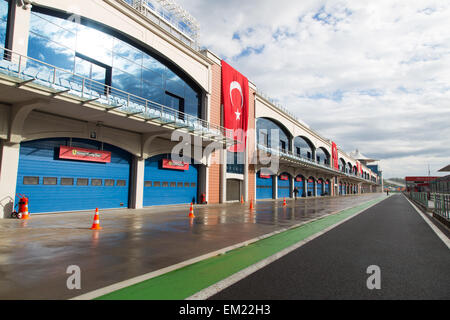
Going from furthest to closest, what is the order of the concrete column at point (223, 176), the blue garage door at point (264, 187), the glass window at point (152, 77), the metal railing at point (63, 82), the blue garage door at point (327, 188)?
the blue garage door at point (327, 188) < the blue garage door at point (264, 187) < the concrete column at point (223, 176) < the glass window at point (152, 77) < the metal railing at point (63, 82)

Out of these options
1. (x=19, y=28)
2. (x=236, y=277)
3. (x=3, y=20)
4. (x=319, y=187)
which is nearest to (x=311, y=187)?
(x=319, y=187)

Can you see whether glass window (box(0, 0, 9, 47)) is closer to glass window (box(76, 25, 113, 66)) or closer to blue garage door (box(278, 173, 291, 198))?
glass window (box(76, 25, 113, 66))

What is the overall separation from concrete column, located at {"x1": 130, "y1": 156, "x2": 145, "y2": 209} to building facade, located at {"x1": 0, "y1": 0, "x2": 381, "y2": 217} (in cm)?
7

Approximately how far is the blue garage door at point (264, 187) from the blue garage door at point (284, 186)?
Answer: 2.73 metres

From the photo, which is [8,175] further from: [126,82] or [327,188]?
[327,188]

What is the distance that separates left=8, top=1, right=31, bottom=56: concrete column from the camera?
1171cm

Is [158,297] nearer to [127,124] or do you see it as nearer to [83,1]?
[127,124]

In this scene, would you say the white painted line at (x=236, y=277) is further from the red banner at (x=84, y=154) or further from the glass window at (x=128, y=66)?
the glass window at (x=128, y=66)

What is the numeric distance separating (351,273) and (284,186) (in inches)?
1413

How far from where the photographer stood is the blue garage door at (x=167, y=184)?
19.1m

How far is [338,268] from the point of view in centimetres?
508

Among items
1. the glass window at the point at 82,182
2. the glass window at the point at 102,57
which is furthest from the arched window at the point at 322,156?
the glass window at the point at 82,182

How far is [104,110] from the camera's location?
43.3 ft
